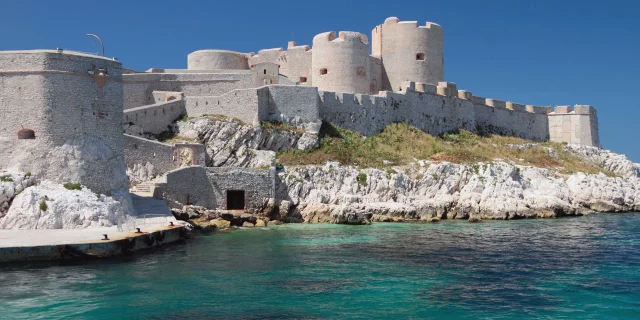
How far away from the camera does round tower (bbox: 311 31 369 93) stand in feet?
116

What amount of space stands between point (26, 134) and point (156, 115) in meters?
8.88

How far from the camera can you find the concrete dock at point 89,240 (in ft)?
52.3

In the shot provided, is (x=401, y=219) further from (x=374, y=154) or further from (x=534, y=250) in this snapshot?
(x=534, y=250)

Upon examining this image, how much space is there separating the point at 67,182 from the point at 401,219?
46.2ft

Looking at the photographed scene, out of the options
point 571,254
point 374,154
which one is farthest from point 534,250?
point 374,154

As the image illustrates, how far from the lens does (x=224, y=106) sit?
1201 inches

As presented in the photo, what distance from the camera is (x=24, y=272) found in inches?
588

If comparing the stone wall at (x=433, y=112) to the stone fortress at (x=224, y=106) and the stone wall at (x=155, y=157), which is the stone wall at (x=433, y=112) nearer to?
the stone fortress at (x=224, y=106)

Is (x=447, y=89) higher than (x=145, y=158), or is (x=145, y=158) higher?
(x=447, y=89)

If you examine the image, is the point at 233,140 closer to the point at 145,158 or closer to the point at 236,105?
the point at 236,105

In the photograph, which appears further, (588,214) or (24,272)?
(588,214)

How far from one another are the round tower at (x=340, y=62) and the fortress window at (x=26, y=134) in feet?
58.5

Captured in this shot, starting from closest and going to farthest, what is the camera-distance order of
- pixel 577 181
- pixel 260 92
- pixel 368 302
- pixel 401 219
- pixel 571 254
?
1. pixel 368 302
2. pixel 571 254
3. pixel 401 219
4. pixel 260 92
5. pixel 577 181

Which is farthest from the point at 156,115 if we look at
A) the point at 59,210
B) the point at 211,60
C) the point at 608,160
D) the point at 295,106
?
the point at 608,160
